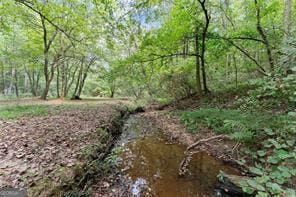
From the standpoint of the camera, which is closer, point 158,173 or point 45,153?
point 45,153

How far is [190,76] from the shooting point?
14625 mm

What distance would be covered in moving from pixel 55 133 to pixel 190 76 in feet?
33.1

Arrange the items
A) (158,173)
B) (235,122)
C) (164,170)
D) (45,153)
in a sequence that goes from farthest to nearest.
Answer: (164,170) → (158,173) → (235,122) → (45,153)

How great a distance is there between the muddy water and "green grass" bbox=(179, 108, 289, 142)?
3.32 feet

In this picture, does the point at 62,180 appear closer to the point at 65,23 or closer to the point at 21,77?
the point at 65,23

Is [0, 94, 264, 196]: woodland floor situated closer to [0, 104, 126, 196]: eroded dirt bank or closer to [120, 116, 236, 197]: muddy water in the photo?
[0, 104, 126, 196]: eroded dirt bank

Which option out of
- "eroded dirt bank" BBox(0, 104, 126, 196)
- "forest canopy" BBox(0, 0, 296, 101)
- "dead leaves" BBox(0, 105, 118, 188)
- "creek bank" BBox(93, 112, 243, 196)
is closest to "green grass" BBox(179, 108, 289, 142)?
"creek bank" BBox(93, 112, 243, 196)

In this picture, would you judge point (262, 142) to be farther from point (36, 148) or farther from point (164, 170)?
point (36, 148)

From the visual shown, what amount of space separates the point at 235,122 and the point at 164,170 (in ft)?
6.50

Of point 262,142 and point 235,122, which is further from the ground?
point 235,122

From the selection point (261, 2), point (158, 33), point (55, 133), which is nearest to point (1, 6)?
point (158, 33)

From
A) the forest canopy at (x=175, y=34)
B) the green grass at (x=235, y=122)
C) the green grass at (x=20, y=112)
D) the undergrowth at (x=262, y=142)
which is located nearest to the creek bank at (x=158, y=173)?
the undergrowth at (x=262, y=142)

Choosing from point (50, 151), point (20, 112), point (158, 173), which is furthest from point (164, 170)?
point (20, 112)

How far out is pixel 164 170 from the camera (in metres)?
5.37
